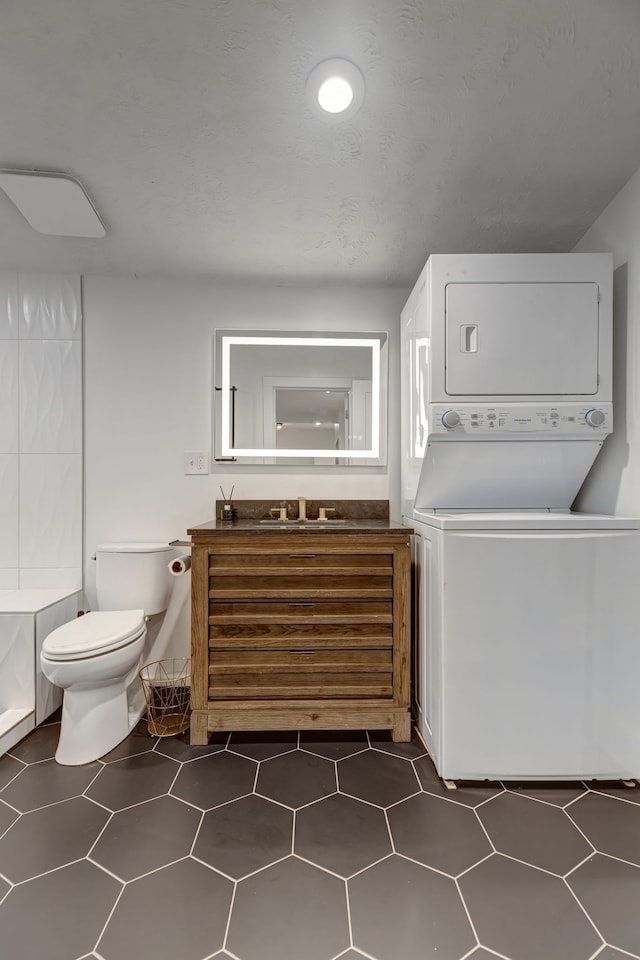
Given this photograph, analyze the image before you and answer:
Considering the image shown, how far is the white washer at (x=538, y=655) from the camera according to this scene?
154 cm

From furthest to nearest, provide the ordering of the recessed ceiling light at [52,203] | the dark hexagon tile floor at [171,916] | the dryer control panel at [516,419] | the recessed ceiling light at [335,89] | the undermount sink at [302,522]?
the undermount sink at [302,522], the dryer control panel at [516,419], the recessed ceiling light at [52,203], the recessed ceiling light at [335,89], the dark hexagon tile floor at [171,916]

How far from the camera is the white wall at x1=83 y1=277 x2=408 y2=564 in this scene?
7.89 feet

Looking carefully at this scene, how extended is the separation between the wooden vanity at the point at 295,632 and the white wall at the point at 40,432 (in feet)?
3.44

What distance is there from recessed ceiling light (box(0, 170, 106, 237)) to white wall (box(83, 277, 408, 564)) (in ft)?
1.61

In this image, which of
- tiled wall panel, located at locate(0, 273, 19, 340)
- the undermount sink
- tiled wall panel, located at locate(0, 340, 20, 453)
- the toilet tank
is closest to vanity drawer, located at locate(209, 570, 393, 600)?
the undermount sink

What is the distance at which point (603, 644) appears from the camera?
1.55m

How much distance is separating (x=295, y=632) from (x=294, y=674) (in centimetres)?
17

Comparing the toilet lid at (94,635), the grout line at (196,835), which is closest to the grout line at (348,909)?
the grout line at (196,835)

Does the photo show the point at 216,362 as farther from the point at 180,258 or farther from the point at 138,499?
the point at 138,499

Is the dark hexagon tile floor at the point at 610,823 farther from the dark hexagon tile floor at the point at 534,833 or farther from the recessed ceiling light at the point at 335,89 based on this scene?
the recessed ceiling light at the point at 335,89

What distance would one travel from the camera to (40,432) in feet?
7.79

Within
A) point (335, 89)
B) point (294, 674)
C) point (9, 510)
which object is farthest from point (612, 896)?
point (9, 510)

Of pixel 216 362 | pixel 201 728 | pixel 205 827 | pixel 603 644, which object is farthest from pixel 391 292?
pixel 205 827

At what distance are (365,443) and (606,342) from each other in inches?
46.8
